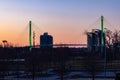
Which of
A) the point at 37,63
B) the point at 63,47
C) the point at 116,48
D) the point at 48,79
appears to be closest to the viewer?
the point at 48,79

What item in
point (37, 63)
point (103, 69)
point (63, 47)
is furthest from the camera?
point (63, 47)

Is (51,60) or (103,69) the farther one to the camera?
(51,60)

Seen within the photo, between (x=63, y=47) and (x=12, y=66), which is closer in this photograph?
(x=12, y=66)

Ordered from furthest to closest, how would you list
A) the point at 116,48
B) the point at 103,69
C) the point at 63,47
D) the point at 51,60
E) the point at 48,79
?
the point at 63,47 < the point at 116,48 < the point at 51,60 < the point at 103,69 < the point at 48,79

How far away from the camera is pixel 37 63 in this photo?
54906mm

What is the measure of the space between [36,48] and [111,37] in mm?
16627

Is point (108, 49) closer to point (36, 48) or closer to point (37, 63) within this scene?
point (36, 48)

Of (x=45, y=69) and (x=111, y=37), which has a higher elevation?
(x=111, y=37)

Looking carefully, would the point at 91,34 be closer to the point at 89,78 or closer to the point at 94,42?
the point at 94,42

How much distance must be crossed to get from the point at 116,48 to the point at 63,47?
12302 millimetres

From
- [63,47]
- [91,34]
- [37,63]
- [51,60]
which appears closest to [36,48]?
[63,47]

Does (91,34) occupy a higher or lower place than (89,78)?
higher

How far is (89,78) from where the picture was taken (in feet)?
160

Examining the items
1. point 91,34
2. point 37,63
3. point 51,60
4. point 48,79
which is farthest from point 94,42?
point 48,79
